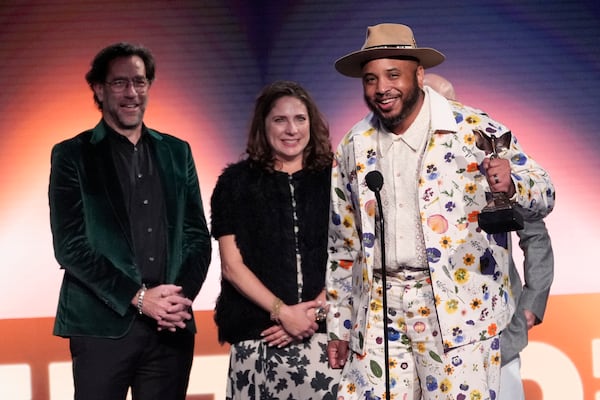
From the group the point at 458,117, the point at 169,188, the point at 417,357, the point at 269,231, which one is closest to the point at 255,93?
the point at 169,188

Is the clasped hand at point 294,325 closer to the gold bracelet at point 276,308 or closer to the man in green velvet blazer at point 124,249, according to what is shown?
the gold bracelet at point 276,308

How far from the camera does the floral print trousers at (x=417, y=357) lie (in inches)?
129

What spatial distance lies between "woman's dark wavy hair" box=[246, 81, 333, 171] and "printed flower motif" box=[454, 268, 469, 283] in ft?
3.38

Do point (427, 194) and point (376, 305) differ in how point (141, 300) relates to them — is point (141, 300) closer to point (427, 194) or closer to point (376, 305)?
point (376, 305)

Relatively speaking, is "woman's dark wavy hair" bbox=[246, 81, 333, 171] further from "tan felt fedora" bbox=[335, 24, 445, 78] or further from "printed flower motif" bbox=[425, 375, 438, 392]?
"printed flower motif" bbox=[425, 375, 438, 392]

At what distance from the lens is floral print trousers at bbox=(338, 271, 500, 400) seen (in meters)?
3.28

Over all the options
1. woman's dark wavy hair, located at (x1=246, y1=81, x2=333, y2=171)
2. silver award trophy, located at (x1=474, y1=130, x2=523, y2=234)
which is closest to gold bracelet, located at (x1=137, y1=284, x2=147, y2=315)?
woman's dark wavy hair, located at (x1=246, y1=81, x2=333, y2=171)

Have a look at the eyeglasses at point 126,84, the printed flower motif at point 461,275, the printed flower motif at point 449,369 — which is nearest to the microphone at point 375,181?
the printed flower motif at point 461,275

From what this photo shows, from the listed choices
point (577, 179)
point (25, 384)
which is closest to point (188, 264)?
point (25, 384)

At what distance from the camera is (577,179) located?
548 cm

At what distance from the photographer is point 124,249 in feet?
13.2

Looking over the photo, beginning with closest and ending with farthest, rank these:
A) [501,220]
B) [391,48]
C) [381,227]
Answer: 1. [501,220]
2. [381,227]
3. [391,48]

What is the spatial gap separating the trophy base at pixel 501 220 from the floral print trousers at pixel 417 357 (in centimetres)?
33

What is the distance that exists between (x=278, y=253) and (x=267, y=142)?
47 cm
